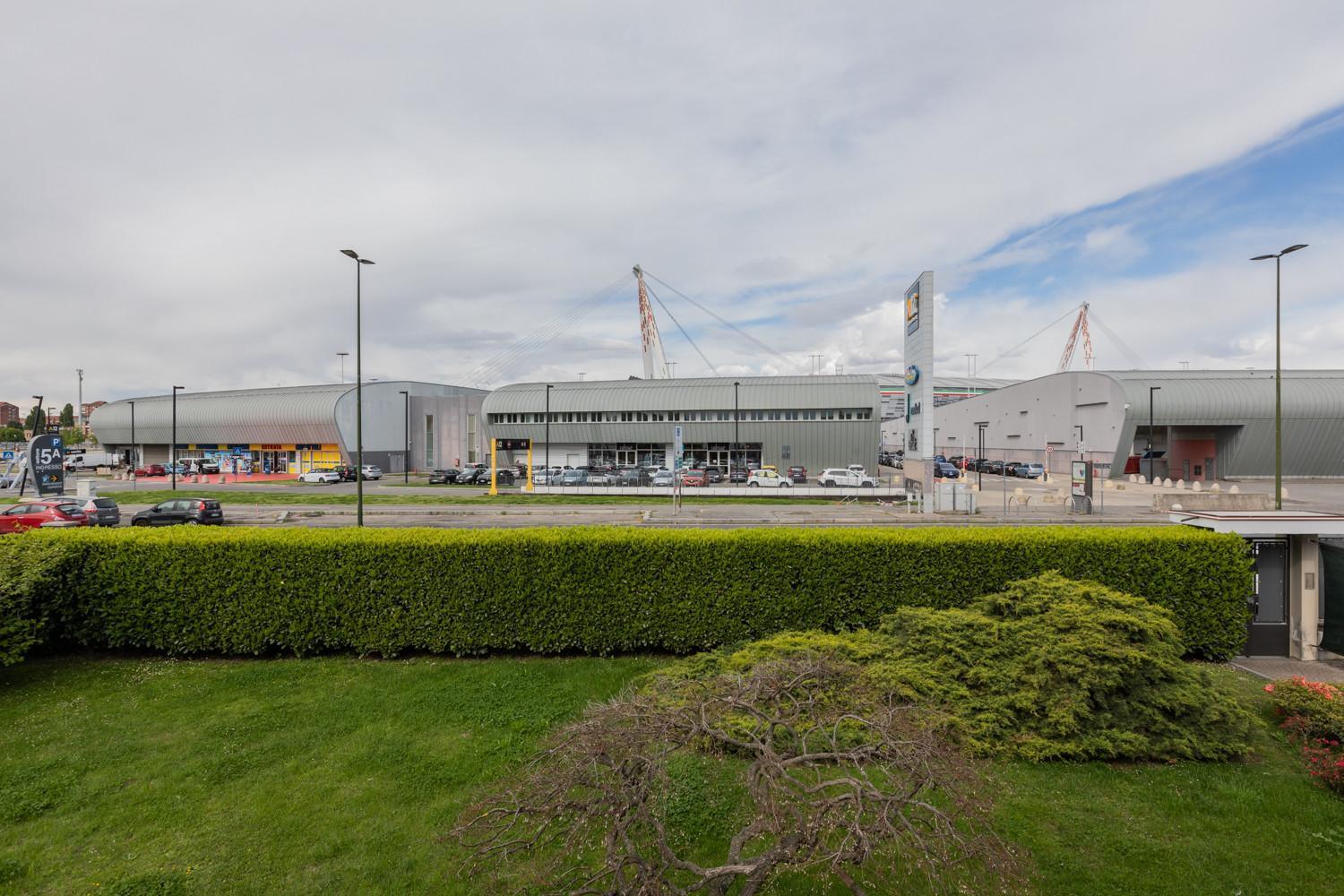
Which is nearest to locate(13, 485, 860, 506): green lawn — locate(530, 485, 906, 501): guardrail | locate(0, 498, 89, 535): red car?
locate(530, 485, 906, 501): guardrail

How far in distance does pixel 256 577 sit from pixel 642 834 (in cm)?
798

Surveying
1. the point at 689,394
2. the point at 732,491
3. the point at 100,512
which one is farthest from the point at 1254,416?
the point at 100,512

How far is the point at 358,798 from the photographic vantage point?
227 inches

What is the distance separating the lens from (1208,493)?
30984 millimetres

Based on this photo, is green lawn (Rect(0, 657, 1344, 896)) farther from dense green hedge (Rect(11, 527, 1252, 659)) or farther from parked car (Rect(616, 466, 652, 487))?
parked car (Rect(616, 466, 652, 487))

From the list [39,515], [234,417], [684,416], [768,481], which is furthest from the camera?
[234,417]

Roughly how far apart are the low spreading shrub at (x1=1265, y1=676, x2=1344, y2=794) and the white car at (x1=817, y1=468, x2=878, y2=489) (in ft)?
111

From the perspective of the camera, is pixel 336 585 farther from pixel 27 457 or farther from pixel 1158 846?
pixel 27 457

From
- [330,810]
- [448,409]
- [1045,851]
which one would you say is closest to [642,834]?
[330,810]

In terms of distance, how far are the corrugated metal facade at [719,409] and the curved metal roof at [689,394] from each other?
0.08 metres

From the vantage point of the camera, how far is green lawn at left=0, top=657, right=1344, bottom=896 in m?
4.75

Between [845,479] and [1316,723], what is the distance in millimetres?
34838

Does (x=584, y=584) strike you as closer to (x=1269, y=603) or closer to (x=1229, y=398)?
(x=1269, y=603)

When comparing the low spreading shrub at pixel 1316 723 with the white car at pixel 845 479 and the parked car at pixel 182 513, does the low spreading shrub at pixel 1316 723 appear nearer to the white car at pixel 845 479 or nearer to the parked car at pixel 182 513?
the parked car at pixel 182 513
